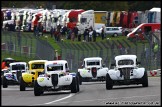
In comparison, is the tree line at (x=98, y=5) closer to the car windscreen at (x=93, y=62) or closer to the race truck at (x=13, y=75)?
the race truck at (x=13, y=75)

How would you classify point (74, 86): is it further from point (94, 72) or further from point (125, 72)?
point (94, 72)

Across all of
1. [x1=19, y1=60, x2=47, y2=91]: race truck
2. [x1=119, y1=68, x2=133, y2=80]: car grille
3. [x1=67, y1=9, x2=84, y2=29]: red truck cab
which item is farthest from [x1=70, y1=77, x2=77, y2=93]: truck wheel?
[x1=67, y1=9, x2=84, y2=29]: red truck cab

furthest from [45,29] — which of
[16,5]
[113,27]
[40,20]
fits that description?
[16,5]

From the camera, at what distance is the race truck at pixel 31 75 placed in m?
33.7

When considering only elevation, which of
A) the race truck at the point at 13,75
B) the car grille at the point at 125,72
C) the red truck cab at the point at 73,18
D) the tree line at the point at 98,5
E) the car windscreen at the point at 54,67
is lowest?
the race truck at the point at 13,75

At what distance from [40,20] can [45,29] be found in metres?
1.87

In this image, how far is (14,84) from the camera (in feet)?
126

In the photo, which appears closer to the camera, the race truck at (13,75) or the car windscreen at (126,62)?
the car windscreen at (126,62)

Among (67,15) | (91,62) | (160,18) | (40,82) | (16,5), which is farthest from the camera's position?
(16,5)

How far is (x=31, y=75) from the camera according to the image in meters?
34.0

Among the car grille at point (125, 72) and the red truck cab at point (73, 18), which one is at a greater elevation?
the red truck cab at point (73, 18)

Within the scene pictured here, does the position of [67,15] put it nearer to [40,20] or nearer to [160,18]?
[40,20]

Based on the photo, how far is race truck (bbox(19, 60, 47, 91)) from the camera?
33.7 meters

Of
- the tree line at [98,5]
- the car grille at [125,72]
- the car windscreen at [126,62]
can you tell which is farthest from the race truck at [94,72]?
the tree line at [98,5]
